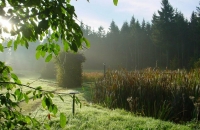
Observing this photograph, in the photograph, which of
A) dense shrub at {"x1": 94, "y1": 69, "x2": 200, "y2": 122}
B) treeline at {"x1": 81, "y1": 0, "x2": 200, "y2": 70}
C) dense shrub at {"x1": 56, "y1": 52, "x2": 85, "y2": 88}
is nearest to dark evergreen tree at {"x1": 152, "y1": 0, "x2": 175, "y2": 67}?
treeline at {"x1": 81, "y1": 0, "x2": 200, "y2": 70}

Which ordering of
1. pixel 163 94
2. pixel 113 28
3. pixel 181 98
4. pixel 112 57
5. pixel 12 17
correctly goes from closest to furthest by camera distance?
pixel 12 17 → pixel 181 98 → pixel 163 94 → pixel 112 57 → pixel 113 28

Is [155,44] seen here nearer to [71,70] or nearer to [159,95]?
[71,70]

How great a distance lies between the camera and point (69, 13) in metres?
1.61

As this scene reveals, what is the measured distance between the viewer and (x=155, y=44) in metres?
A: 52.9

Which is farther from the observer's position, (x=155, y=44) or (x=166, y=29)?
(x=155, y=44)

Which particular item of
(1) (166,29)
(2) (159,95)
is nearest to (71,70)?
(2) (159,95)

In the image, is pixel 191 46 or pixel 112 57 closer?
pixel 191 46

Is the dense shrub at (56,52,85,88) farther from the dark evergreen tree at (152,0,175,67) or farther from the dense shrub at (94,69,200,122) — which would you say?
the dark evergreen tree at (152,0,175,67)

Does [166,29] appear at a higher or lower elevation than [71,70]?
higher

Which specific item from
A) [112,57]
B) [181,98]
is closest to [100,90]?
[181,98]

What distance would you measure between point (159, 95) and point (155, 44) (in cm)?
4676

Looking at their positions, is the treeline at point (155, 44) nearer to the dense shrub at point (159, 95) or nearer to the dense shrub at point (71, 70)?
the dense shrub at point (71, 70)

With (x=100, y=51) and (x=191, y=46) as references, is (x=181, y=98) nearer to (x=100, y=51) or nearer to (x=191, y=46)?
(x=191, y=46)

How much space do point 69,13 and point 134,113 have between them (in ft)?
21.7
